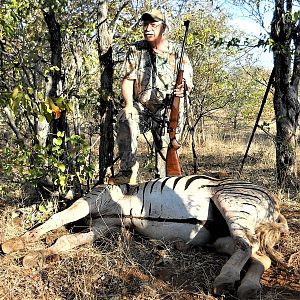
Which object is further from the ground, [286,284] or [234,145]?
[286,284]

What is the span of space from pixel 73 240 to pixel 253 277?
1639 mm

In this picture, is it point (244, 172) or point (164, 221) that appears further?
point (244, 172)

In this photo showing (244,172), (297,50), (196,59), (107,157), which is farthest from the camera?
(196,59)

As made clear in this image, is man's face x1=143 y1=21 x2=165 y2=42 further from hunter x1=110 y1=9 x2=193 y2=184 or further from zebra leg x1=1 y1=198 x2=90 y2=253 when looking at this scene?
zebra leg x1=1 y1=198 x2=90 y2=253

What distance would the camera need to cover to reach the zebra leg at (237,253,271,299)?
2682mm

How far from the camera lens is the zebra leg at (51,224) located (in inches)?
136

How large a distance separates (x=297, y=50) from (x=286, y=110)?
1.00 m

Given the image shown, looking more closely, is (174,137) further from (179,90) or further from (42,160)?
(42,160)

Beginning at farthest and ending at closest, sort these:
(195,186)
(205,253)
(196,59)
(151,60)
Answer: (196,59) → (151,60) → (195,186) → (205,253)

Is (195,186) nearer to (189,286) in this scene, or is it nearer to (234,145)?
(189,286)

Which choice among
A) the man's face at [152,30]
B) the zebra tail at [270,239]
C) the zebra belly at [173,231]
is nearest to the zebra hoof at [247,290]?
the zebra tail at [270,239]

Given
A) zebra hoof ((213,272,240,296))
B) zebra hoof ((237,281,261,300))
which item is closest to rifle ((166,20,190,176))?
zebra hoof ((213,272,240,296))

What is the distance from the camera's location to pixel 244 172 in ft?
29.7

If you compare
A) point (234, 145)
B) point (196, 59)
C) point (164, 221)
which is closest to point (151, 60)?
point (164, 221)
